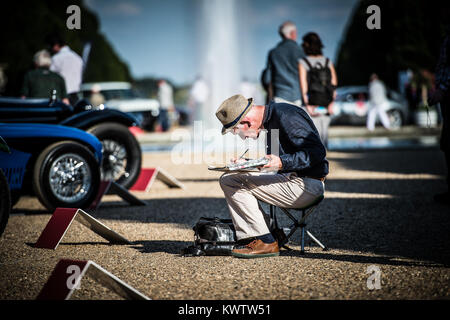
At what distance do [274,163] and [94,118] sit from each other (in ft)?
14.7

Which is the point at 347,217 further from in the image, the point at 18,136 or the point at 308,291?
the point at 18,136

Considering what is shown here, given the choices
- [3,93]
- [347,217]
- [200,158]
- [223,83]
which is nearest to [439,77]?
[347,217]

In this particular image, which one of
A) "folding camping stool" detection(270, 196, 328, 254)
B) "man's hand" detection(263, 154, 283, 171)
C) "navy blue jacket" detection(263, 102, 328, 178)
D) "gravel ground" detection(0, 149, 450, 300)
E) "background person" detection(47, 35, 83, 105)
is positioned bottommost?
"gravel ground" detection(0, 149, 450, 300)

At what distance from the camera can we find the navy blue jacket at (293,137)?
16.6 ft

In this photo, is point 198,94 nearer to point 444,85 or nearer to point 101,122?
point 101,122

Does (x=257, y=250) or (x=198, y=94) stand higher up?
(x=198, y=94)

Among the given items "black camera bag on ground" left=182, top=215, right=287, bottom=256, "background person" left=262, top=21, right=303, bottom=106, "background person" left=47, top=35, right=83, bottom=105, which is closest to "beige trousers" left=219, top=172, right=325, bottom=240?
"black camera bag on ground" left=182, top=215, right=287, bottom=256

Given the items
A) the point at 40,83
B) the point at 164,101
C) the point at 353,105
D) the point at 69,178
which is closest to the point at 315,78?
the point at 69,178

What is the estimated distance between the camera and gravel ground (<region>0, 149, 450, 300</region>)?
4.46 m

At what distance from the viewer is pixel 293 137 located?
5105 millimetres

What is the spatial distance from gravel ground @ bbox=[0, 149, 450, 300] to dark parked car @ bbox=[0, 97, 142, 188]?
41cm

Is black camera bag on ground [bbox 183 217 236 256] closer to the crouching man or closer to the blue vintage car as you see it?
the crouching man

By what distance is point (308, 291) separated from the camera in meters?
4.36
